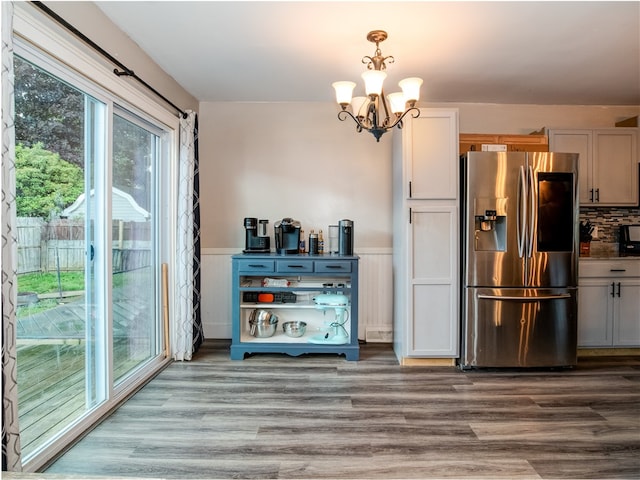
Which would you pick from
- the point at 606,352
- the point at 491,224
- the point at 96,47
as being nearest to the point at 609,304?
the point at 606,352

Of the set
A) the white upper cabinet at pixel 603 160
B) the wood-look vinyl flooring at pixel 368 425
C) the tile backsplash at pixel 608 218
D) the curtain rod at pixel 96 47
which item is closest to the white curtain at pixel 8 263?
the curtain rod at pixel 96 47

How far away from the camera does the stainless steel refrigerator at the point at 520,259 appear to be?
113 inches

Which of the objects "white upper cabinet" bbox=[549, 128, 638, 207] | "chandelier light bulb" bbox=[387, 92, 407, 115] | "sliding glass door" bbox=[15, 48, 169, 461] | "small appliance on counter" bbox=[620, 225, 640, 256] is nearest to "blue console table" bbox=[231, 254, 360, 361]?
"sliding glass door" bbox=[15, 48, 169, 461]

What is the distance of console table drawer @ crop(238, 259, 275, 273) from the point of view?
3180mm

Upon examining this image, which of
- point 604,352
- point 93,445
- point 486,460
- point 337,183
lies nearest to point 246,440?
point 93,445

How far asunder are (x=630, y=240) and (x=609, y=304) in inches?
31.4

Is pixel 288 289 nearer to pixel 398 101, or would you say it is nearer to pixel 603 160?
pixel 398 101

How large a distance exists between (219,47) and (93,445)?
2611mm

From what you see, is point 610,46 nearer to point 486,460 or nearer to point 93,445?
point 486,460

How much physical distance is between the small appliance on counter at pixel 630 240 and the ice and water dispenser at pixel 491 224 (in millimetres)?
1712

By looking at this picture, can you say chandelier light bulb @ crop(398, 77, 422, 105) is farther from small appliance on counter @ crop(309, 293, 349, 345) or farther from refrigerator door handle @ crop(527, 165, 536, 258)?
small appliance on counter @ crop(309, 293, 349, 345)

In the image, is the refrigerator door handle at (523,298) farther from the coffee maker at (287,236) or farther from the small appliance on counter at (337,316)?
the coffee maker at (287,236)

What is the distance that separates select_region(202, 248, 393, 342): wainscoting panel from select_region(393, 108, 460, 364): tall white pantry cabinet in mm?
593

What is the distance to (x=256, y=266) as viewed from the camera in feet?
10.5
